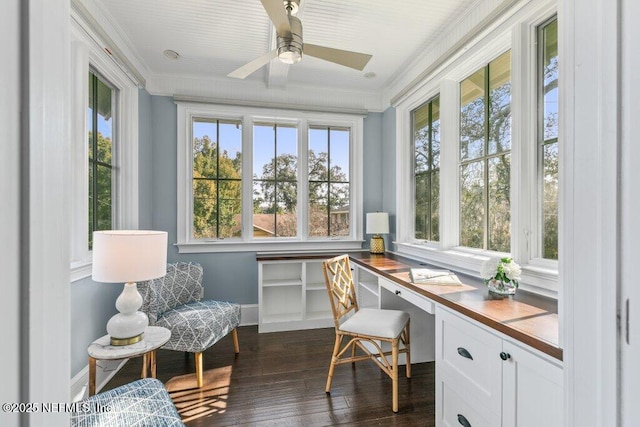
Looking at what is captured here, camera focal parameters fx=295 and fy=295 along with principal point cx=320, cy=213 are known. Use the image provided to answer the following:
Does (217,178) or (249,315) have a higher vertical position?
(217,178)

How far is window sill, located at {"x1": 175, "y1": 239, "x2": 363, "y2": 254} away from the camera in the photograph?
129 inches

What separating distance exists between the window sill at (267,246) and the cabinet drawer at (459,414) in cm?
218

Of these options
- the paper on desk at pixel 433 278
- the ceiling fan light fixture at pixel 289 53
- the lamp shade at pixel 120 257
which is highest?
the ceiling fan light fixture at pixel 289 53

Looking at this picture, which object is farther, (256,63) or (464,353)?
(256,63)

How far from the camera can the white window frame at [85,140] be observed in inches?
79.0

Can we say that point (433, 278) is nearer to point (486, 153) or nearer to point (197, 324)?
point (486, 153)

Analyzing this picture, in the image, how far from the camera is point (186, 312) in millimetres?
2422

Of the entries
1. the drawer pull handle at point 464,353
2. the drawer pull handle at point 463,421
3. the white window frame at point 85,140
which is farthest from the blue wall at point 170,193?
the drawer pull handle at point 463,421

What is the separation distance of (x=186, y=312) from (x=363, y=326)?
1.44m

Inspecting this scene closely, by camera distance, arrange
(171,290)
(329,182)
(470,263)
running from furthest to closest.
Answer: (329,182)
(171,290)
(470,263)

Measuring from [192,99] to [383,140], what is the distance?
7.51 ft

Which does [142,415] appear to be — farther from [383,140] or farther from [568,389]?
[383,140]

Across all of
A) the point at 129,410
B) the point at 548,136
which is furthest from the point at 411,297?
the point at 129,410

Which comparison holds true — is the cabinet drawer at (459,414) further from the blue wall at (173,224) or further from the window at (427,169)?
the blue wall at (173,224)
